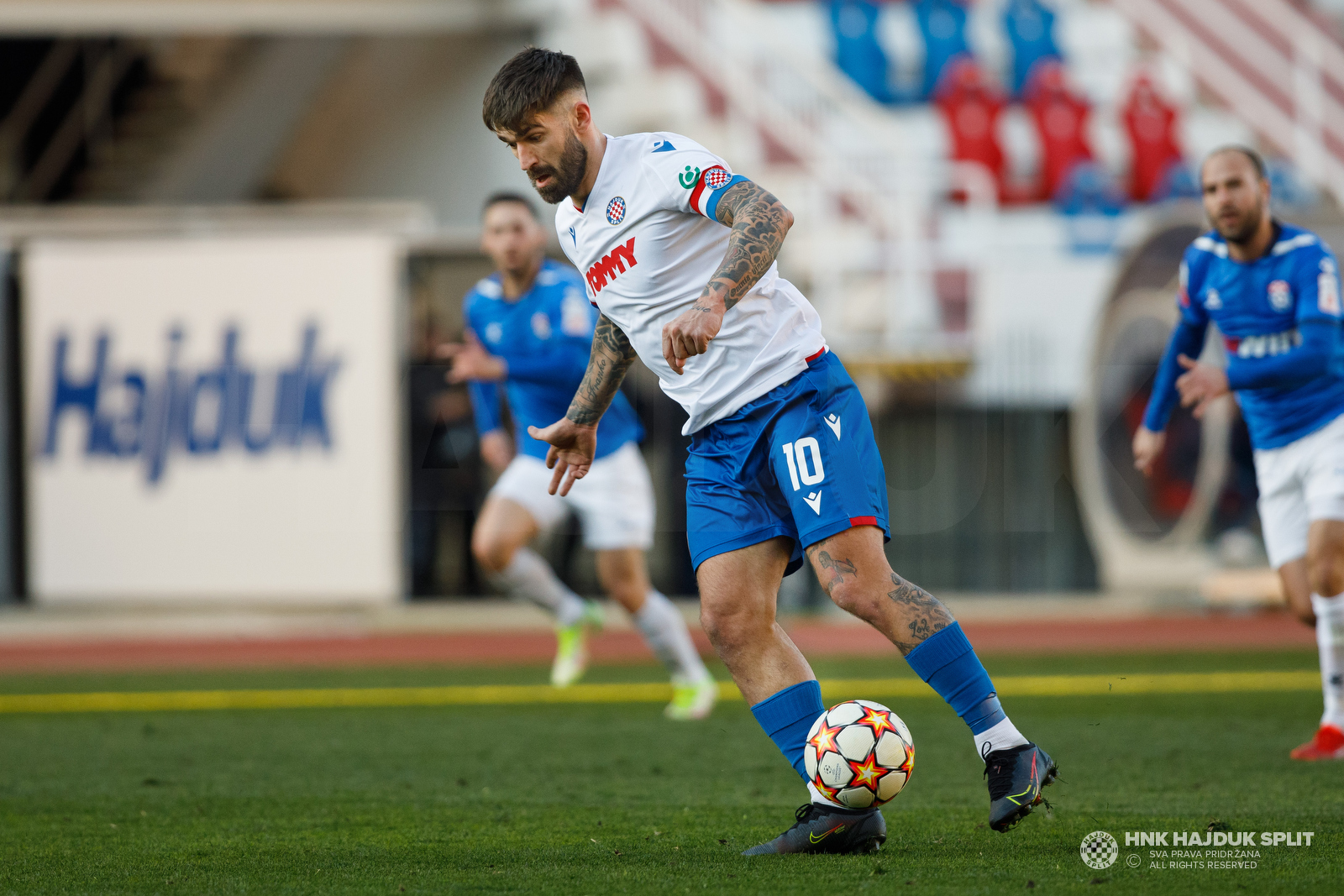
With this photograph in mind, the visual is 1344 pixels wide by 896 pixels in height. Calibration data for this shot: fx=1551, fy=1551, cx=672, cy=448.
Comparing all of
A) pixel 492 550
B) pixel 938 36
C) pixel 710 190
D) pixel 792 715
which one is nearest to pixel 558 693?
pixel 492 550

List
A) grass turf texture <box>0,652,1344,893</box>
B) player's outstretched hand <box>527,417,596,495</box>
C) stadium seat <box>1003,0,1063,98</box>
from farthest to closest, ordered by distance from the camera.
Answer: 1. stadium seat <box>1003,0,1063,98</box>
2. player's outstretched hand <box>527,417,596,495</box>
3. grass turf texture <box>0,652,1344,893</box>

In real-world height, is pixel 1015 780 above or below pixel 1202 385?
below

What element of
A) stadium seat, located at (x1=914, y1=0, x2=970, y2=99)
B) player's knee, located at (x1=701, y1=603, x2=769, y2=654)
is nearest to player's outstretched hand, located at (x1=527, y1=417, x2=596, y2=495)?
player's knee, located at (x1=701, y1=603, x2=769, y2=654)

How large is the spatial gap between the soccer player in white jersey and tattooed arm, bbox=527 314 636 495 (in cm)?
18

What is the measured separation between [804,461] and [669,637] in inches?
153

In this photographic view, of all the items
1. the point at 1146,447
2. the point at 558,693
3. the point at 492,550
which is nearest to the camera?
the point at 1146,447

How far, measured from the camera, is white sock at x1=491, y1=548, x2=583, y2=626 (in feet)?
28.8

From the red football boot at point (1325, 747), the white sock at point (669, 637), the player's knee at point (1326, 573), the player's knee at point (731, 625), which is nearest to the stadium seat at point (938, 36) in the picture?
the white sock at point (669, 637)

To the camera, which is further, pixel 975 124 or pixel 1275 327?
pixel 975 124

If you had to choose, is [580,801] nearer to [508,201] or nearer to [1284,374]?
[1284,374]

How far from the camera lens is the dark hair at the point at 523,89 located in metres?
4.27

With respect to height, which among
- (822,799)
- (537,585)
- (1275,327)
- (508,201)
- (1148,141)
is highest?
(1148,141)

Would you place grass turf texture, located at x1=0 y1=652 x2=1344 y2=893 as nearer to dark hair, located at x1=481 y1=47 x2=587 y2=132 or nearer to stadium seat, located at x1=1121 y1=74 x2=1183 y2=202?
dark hair, located at x1=481 y1=47 x2=587 y2=132

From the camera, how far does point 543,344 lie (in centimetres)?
827
